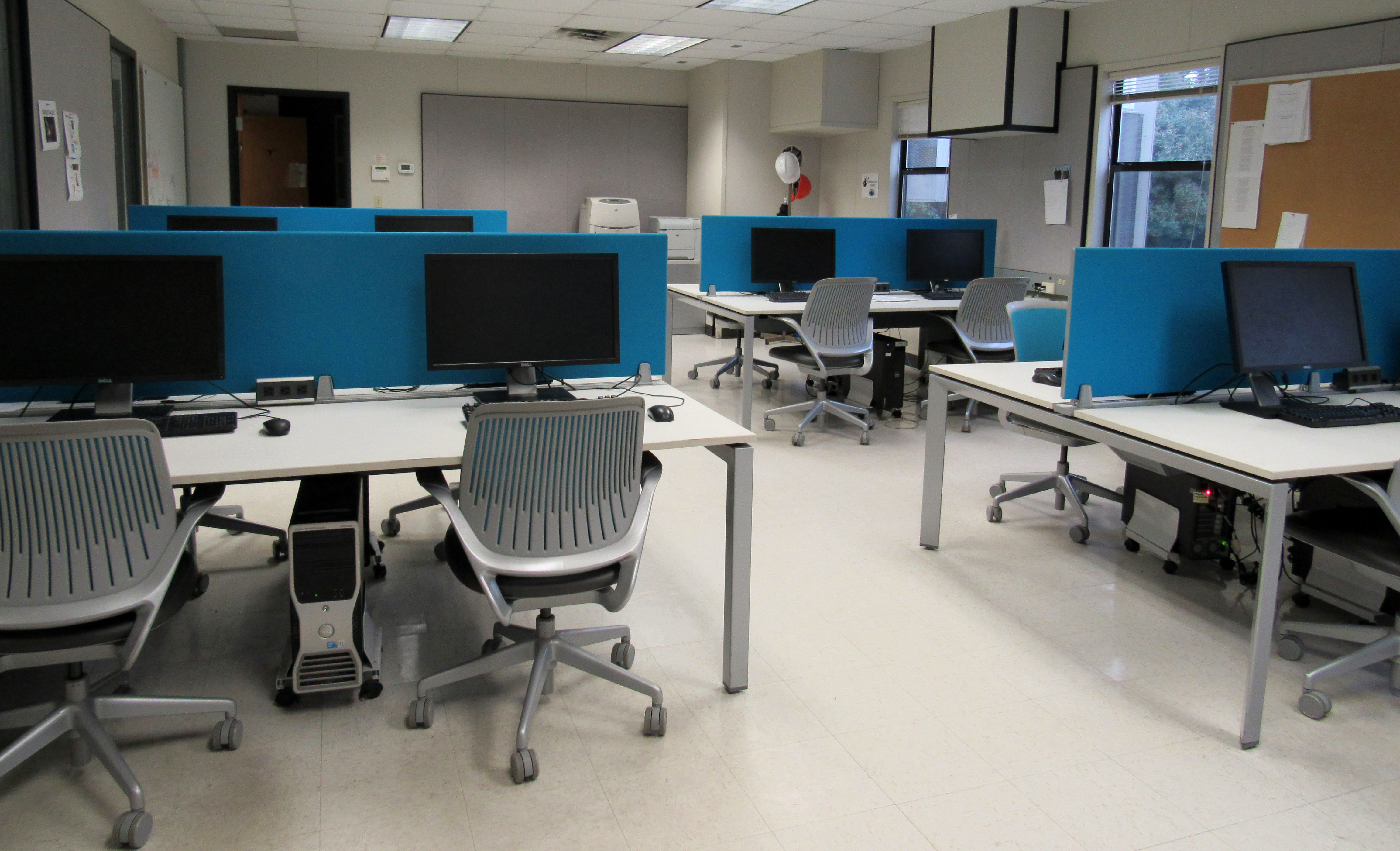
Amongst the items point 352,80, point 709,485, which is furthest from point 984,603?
point 352,80

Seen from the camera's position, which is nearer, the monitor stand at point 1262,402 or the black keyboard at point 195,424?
the black keyboard at point 195,424

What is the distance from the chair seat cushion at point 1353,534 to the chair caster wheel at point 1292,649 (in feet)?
1.21

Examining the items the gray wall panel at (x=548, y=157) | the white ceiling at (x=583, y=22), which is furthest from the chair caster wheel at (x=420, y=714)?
the gray wall panel at (x=548, y=157)

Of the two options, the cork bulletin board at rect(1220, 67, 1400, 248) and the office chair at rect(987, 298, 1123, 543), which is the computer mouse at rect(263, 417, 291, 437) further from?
the cork bulletin board at rect(1220, 67, 1400, 248)

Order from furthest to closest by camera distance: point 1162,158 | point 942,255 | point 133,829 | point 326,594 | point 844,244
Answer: point 942,255, point 844,244, point 1162,158, point 326,594, point 133,829

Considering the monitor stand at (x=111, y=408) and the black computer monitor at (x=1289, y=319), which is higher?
the black computer monitor at (x=1289, y=319)

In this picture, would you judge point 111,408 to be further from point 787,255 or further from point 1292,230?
point 1292,230

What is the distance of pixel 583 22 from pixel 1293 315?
5.92 m

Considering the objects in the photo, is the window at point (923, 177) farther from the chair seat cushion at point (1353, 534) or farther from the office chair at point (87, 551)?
the office chair at point (87, 551)

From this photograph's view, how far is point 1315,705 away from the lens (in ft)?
8.24

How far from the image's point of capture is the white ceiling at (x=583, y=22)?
269 inches

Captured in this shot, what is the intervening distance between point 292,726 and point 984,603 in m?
2.10

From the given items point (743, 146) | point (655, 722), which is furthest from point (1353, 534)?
point (743, 146)

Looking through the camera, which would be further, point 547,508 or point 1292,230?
point 1292,230
